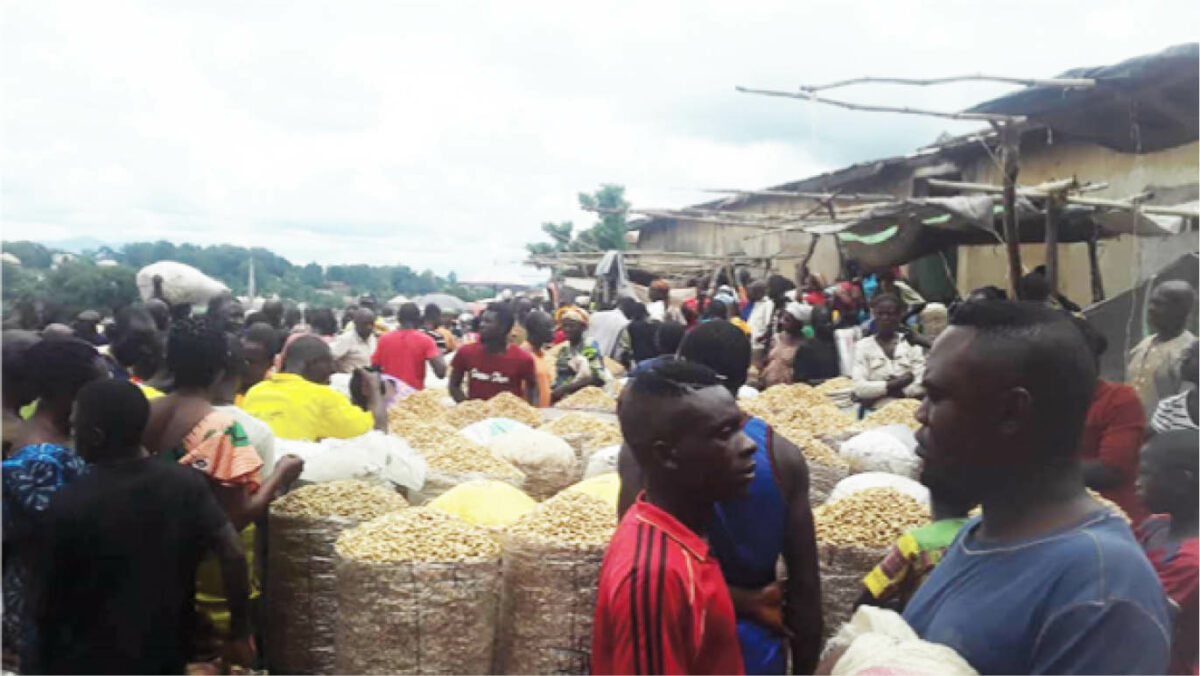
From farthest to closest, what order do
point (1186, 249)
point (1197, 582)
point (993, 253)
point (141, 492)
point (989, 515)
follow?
point (993, 253)
point (1186, 249)
point (141, 492)
point (1197, 582)
point (989, 515)

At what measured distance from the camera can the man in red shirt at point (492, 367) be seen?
632cm

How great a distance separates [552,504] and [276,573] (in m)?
1.04

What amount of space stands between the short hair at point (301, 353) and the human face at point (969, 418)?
330 cm

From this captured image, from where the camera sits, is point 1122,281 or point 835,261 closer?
point 1122,281

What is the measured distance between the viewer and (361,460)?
12.4ft

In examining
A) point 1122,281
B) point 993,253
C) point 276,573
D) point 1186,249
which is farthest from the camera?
→ point 993,253

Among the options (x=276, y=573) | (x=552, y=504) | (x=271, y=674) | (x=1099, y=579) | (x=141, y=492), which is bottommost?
(x=271, y=674)

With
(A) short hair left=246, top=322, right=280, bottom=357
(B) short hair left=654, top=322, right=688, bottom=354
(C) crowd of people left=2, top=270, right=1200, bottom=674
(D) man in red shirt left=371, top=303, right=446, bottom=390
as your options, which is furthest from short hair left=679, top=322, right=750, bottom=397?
(D) man in red shirt left=371, top=303, right=446, bottom=390

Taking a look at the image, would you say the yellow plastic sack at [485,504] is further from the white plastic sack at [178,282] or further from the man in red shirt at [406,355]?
the man in red shirt at [406,355]

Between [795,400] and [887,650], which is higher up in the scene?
[887,650]

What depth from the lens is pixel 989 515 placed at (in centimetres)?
156

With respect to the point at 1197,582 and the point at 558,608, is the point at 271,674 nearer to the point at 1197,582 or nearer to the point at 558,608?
the point at 558,608

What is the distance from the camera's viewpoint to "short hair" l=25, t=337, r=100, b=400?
2.85 metres

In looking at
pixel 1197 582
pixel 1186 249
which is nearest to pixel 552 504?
pixel 1197 582
